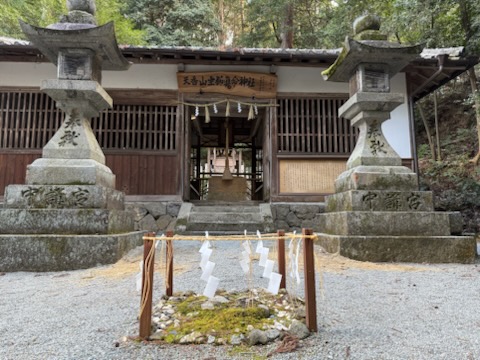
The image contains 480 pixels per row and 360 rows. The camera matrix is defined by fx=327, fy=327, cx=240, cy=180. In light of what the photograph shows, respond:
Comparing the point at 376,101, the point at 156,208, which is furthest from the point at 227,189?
the point at 376,101

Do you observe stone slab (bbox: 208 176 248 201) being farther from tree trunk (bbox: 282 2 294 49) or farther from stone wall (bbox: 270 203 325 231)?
tree trunk (bbox: 282 2 294 49)

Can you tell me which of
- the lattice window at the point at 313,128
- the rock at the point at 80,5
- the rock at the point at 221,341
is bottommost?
the rock at the point at 221,341

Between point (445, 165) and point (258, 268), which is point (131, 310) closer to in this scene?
point (258, 268)

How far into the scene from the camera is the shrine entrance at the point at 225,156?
1146 centimetres

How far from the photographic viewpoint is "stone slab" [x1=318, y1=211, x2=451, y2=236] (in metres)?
4.29

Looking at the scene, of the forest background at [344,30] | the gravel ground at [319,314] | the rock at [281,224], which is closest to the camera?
the gravel ground at [319,314]

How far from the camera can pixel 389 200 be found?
443cm

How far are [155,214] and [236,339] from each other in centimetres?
615

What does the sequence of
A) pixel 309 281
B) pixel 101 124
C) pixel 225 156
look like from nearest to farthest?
1. pixel 309 281
2. pixel 101 124
3. pixel 225 156

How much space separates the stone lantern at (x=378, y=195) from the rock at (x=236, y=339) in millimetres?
2795

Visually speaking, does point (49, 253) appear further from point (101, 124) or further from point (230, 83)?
point (230, 83)

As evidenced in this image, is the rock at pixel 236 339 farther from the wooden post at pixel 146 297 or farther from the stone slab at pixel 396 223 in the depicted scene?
the stone slab at pixel 396 223

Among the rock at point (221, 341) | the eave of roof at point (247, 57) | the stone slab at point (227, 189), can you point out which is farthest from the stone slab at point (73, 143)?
the stone slab at point (227, 189)

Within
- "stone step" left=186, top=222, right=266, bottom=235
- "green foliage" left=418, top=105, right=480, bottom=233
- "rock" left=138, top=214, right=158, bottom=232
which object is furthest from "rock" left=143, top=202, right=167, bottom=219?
"green foliage" left=418, top=105, right=480, bottom=233
